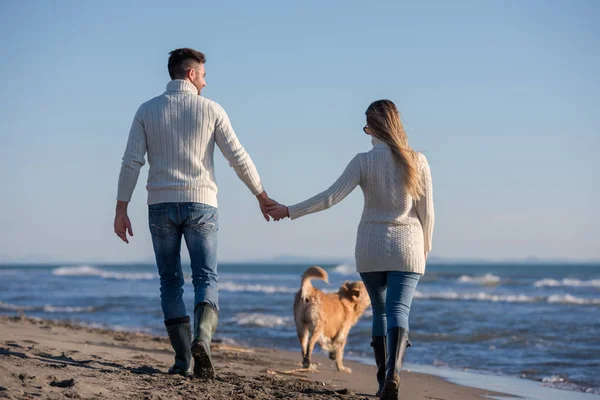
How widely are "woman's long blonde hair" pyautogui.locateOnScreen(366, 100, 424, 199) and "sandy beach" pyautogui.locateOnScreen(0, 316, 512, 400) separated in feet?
4.88

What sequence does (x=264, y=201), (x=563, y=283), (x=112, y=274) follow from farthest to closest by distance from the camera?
(x=112, y=274) → (x=563, y=283) → (x=264, y=201)

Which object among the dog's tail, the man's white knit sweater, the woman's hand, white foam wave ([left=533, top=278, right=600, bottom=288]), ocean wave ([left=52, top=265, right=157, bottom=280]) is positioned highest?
the man's white knit sweater

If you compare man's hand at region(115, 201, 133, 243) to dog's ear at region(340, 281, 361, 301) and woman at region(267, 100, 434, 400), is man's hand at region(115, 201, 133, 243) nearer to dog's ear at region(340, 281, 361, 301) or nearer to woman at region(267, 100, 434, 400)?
woman at region(267, 100, 434, 400)

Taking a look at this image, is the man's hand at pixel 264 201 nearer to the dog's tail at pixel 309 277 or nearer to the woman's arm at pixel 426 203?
the woman's arm at pixel 426 203

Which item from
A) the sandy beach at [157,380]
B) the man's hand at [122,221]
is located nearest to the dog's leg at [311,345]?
the sandy beach at [157,380]

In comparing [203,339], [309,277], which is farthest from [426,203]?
[309,277]

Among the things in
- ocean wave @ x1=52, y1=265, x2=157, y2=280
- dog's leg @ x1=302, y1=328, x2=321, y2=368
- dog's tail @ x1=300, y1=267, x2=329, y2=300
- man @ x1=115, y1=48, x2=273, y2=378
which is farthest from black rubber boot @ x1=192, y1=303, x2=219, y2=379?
ocean wave @ x1=52, y1=265, x2=157, y2=280

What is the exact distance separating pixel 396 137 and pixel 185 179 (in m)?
1.36

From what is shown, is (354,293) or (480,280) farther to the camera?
(480,280)

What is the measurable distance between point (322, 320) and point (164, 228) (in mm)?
3211

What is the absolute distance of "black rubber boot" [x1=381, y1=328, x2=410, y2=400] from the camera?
165 inches

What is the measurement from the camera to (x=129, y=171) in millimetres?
4426

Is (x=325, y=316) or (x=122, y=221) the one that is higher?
(x=122, y=221)

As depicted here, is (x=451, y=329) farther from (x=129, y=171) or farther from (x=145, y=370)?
(x=129, y=171)
